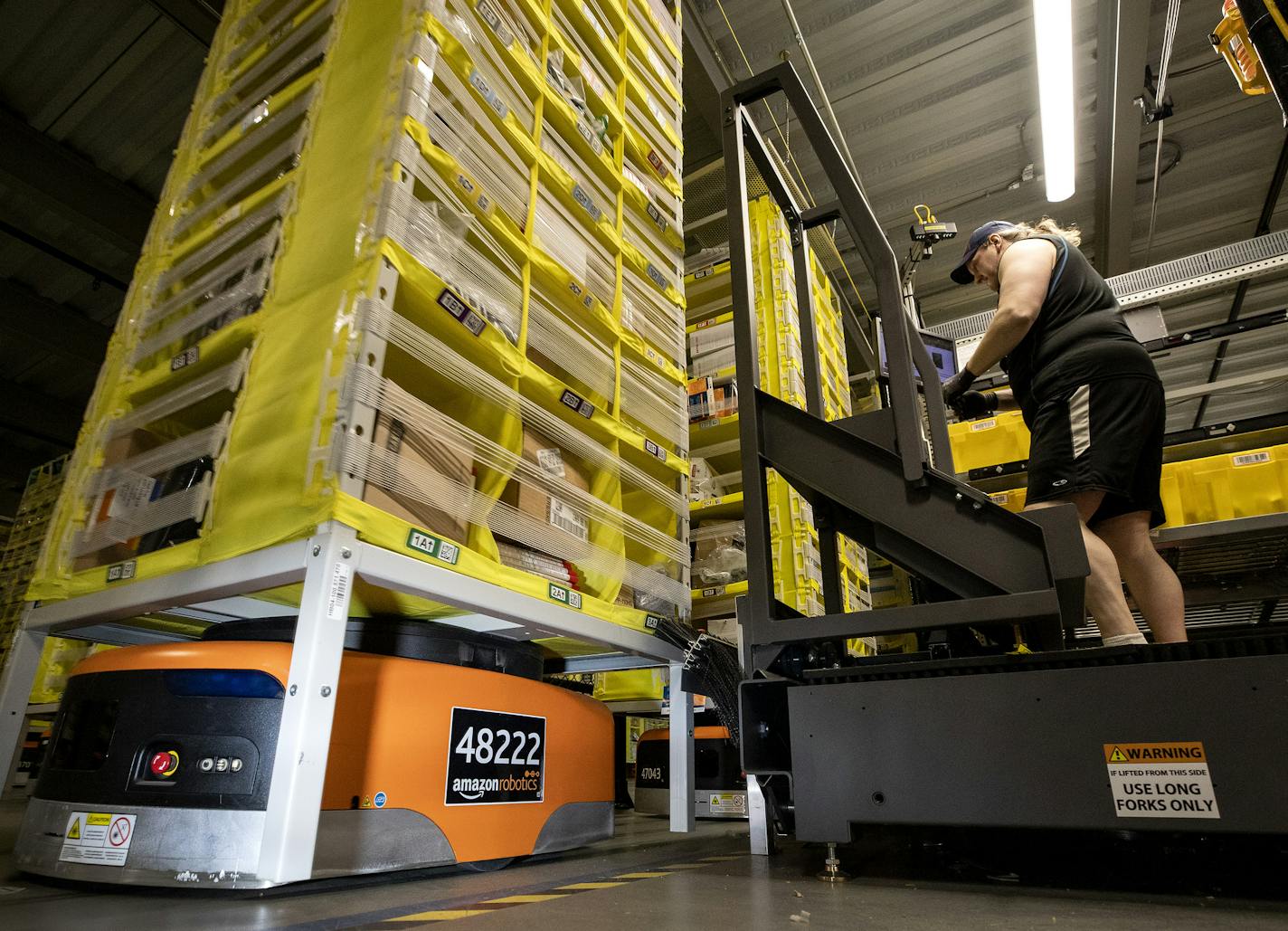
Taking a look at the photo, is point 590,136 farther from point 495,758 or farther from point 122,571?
point 495,758

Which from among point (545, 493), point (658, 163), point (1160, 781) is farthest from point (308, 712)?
point (658, 163)

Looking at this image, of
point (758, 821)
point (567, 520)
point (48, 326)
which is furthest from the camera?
point (48, 326)

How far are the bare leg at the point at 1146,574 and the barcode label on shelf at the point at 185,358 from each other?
9.78 feet

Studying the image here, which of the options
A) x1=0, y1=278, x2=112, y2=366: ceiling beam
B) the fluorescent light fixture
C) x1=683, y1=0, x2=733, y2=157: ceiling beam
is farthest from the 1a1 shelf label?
x1=0, y1=278, x2=112, y2=366: ceiling beam

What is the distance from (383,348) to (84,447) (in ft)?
4.59

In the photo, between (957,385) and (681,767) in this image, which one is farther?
(957,385)

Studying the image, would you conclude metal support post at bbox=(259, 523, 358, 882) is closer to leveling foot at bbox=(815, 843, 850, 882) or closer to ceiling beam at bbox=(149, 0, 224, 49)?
leveling foot at bbox=(815, 843, 850, 882)

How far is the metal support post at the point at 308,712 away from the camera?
4.41ft

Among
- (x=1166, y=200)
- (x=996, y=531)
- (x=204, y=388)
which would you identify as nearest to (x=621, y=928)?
(x=996, y=531)

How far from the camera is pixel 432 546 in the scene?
5.84ft

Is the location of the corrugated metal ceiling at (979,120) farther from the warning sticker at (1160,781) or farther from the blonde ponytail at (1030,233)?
the warning sticker at (1160,781)

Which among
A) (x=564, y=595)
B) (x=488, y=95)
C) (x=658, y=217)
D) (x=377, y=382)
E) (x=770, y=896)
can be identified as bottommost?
(x=770, y=896)

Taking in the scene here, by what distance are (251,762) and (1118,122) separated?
7.69m

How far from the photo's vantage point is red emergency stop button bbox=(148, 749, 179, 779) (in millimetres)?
1472
